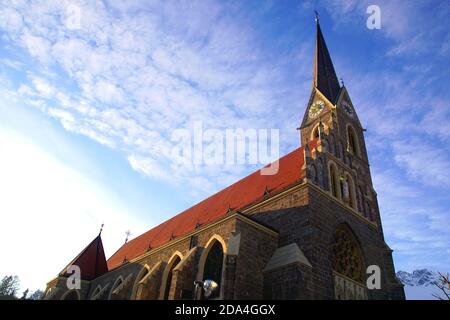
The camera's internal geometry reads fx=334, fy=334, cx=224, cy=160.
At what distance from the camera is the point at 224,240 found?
45.4ft

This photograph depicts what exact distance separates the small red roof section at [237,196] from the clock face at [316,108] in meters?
6.34

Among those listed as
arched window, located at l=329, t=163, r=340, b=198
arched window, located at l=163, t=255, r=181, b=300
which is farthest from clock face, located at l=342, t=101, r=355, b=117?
arched window, located at l=163, t=255, r=181, b=300

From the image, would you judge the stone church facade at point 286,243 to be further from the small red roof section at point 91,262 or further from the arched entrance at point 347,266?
the small red roof section at point 91,262

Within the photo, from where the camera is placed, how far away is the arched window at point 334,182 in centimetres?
1598

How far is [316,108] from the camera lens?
83.5 feet

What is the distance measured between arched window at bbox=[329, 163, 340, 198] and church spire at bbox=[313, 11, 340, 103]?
9535mm

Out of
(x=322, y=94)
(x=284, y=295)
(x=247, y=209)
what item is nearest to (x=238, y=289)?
(x=284, y=295)

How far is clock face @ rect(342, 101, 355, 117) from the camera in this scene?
2505 centimetres
